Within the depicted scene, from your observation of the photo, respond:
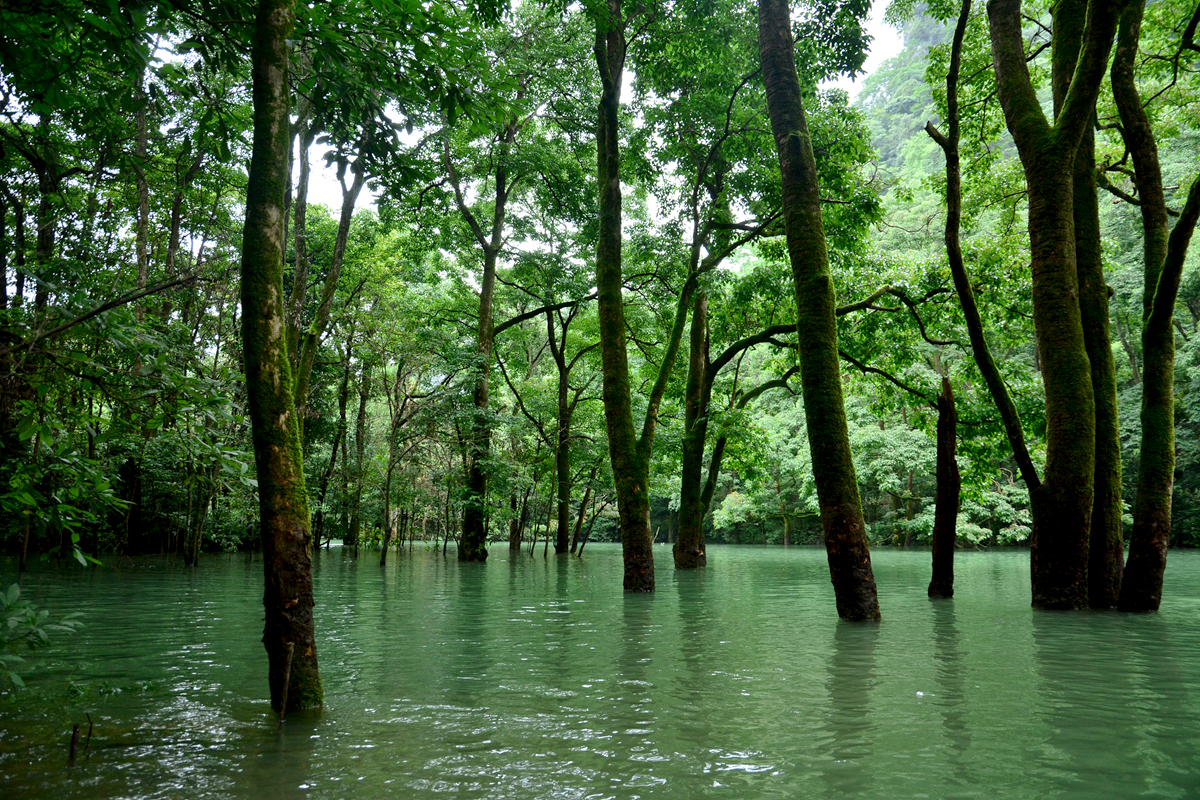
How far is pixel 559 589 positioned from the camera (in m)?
14.2

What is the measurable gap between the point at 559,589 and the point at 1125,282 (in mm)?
29275

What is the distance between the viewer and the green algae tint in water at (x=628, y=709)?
3.32m

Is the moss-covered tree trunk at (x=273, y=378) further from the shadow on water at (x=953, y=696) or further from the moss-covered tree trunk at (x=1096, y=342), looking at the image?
the moss-covered tree trunk at (x=1096, y=342)

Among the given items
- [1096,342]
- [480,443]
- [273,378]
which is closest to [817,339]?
[1096,342]

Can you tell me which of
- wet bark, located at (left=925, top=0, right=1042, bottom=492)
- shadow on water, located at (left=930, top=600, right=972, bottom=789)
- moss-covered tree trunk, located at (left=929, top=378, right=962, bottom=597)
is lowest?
shadow on water, located at (left=930, top=600, right=972, bottom=789)

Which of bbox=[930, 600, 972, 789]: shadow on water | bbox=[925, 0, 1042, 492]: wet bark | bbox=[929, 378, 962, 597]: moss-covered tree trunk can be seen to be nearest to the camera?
bbox=[930, 600, 972, 789]: shadow on water

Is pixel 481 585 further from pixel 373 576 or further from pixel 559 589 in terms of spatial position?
pixel 373 576

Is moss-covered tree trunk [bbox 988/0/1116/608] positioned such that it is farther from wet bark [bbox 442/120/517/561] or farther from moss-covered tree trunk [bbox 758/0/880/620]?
wet bark [bbox 442/120/517/561]

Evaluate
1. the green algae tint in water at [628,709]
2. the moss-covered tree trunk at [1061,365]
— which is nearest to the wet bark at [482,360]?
the green algae tint in water at [628,709]

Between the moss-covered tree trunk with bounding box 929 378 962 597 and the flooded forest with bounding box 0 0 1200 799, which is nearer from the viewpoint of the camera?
the flooded forest with bounding box 0 0 1200 799

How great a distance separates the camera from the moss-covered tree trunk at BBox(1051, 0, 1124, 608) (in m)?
9.44

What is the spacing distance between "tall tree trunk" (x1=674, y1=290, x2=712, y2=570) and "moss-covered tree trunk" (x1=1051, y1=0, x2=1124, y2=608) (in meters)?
7.81

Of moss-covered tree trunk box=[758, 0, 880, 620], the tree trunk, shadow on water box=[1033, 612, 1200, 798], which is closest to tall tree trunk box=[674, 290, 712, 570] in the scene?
the tree trunk

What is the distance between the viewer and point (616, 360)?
12.8 metres
